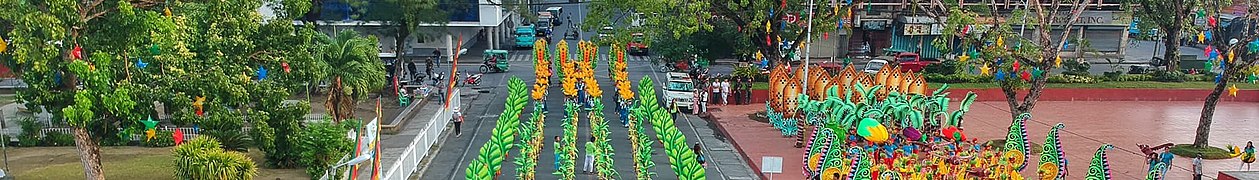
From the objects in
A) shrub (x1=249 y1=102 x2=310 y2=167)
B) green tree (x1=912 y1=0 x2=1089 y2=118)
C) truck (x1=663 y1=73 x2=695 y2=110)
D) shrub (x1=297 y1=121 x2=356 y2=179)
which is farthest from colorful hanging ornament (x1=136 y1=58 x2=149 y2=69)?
green tree (x1=912 y1=0 x2=1089 y2=118)

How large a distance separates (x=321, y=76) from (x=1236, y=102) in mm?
24984

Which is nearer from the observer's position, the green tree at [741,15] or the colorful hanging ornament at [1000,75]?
the colorful hanging ornament at [1000,75]

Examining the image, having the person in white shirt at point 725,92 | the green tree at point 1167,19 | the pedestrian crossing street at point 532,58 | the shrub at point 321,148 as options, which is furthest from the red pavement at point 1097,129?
the pedestrian crossing street at point 532,58

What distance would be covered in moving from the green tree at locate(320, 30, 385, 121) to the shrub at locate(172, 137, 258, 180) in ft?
19.6

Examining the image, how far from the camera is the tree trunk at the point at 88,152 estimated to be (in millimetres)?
14570

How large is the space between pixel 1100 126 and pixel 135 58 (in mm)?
20824

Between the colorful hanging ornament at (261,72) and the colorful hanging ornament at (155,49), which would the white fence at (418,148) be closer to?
the colorful hanging ornament at (261,72)

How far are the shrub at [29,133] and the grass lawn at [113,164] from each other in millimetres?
124

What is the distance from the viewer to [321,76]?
18656 mm

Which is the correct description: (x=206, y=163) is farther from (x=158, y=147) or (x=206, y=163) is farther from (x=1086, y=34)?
(x=1086, y=34)

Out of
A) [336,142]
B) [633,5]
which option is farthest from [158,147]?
[633,5]

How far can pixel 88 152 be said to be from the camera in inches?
581

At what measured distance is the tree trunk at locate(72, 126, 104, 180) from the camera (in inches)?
574

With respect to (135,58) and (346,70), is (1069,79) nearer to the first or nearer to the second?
(346,70)
